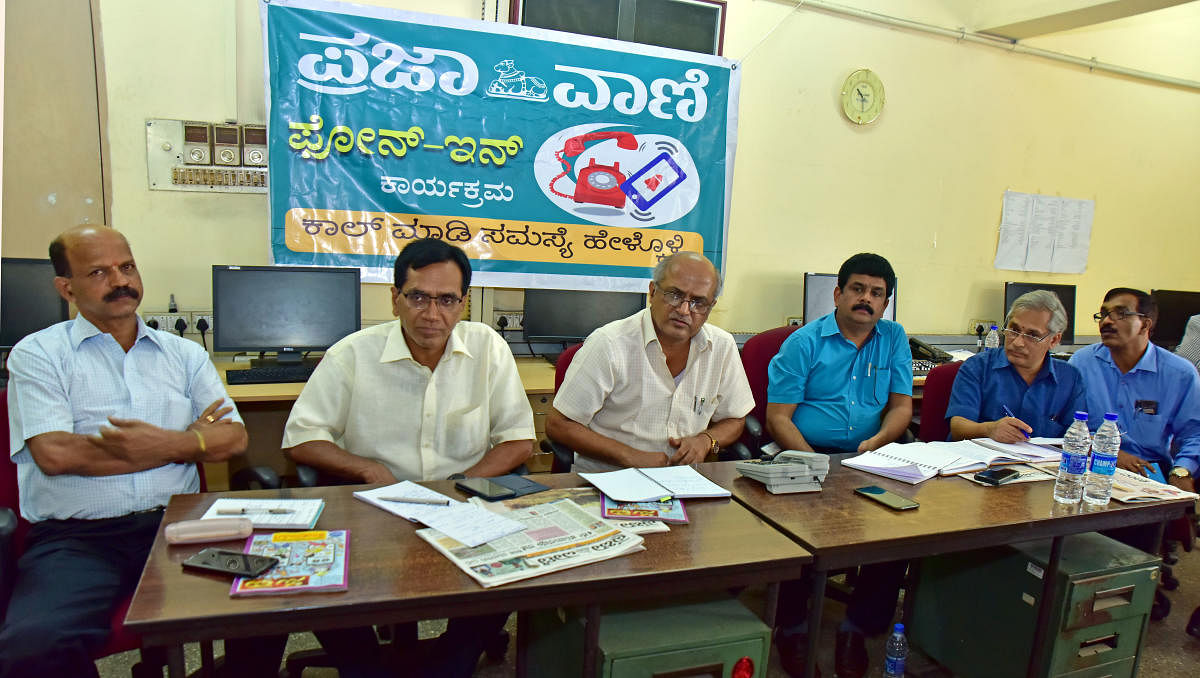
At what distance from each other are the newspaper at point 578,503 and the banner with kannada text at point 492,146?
207 centimetres

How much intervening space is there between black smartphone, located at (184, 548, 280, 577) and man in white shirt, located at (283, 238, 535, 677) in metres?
0.69

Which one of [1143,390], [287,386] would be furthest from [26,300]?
[1143,390]

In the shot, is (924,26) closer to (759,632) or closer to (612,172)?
(612,172)

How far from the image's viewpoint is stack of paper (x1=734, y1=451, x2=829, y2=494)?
1.75 m

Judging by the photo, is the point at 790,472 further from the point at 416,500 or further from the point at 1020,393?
the point at 1020,393

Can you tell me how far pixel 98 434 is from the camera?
176cm

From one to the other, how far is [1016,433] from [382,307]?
2.82 meters

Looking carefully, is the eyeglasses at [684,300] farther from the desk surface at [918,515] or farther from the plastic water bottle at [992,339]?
the plastic water bottle at [992,339]

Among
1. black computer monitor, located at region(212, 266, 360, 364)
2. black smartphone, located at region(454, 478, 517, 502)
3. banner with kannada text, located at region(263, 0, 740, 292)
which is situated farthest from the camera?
banner with kannada text, located at region(263, 0, 740, 292)

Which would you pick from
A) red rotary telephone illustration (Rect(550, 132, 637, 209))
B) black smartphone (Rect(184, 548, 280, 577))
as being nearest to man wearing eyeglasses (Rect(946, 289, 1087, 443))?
red rotary telephone illustration (Rect(550, 132, 637, 209))

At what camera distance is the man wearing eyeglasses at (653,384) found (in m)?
2.20

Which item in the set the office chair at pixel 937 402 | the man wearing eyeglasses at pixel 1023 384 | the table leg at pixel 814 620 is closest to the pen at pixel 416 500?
the table leg at pixel 814 620

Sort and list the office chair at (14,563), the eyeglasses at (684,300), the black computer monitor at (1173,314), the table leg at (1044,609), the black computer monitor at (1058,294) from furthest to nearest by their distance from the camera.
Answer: the black computer monitor at (1173,314), the black computer monitor at (1058,294), the eyeglasses at (684,300), the table leg at (1044,609), the office chair at (14,563)

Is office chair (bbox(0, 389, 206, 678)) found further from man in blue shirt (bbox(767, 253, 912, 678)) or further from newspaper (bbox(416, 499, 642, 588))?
man in blue shirt (bbox(767, 253, 912, 678))
